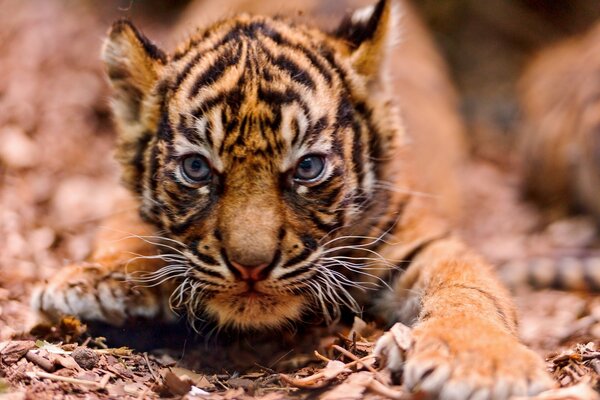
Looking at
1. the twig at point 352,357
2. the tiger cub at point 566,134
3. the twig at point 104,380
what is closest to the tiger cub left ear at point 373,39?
the twig at point 352,357

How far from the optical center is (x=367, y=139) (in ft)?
12.0

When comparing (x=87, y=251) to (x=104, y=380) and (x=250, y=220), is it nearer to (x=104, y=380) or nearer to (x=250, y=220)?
(x=104, y=380)

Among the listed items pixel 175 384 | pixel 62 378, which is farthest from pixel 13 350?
pixel 175 384

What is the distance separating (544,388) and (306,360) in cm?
116

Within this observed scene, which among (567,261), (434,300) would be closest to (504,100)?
(567,261)

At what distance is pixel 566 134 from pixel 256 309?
3547 mm

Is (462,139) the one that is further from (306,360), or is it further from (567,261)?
(306,360)

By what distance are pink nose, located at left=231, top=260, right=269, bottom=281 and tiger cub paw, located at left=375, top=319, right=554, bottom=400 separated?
1.70ft

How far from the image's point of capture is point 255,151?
122 inches

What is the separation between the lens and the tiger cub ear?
3.58 meters

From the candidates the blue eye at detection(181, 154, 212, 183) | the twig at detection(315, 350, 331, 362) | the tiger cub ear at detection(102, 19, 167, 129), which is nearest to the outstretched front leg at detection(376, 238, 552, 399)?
the twig at detection(315, 350, 331, 362)

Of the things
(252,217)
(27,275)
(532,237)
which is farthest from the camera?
(532,237)

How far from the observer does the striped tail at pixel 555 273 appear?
15.1 ft

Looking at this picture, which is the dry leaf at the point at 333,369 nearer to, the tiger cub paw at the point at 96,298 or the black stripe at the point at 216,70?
the tiger cub paw at the point at 96,298
